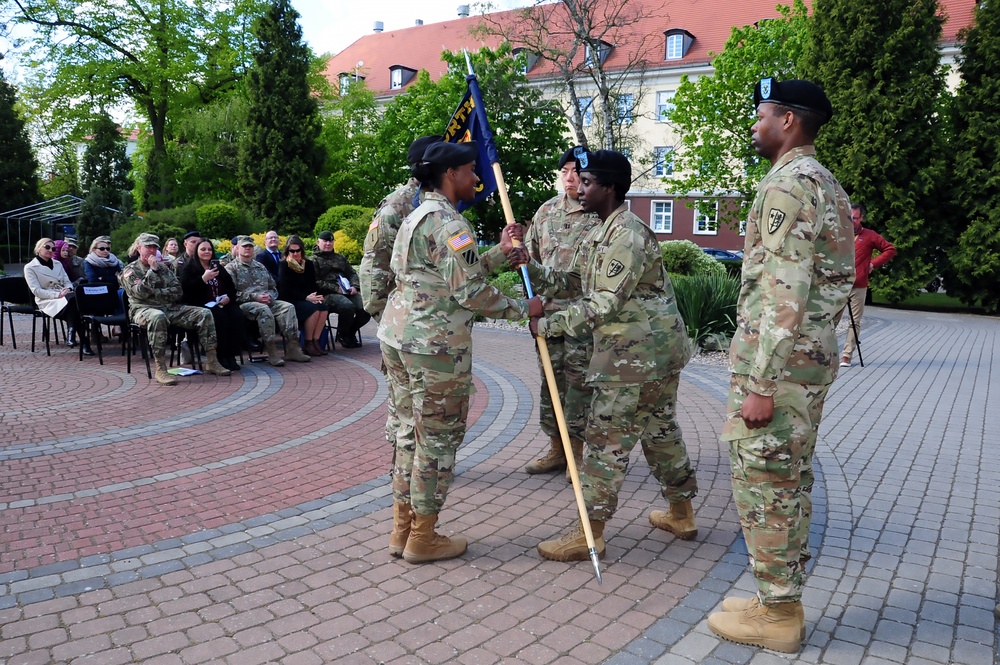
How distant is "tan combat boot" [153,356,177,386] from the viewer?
8.44 meters

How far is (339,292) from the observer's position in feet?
36.9

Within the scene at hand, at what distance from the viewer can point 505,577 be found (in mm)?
3746

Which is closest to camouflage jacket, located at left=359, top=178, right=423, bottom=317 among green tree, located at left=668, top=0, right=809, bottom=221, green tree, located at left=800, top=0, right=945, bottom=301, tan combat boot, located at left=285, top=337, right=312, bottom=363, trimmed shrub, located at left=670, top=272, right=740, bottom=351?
tan combat boot, located at left=285, top=337, right=312, bottom=363

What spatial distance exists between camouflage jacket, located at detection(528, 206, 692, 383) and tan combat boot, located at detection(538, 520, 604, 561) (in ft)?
2.77

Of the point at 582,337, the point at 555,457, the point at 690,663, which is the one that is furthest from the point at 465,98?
the point at 690,663

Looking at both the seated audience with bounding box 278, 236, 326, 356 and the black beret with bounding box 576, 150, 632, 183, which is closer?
Result: the black beret with bounding box 576, 150, 632, 183

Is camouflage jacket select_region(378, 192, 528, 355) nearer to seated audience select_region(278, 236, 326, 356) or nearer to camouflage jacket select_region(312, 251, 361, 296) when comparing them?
seated audience select_region(278, 236, 326, 356)

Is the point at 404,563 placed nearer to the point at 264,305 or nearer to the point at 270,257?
the point at 264,305

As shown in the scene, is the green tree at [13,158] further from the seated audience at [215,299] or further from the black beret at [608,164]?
the black beret at [608,164]

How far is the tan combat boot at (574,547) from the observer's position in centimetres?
390

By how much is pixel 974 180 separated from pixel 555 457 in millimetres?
18274

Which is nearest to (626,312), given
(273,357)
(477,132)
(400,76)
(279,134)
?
(477,132)

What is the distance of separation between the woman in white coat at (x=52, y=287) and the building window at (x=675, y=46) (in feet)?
120

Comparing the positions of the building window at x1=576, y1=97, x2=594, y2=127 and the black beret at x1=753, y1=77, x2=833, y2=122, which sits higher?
the building window at x1=576, y1=97, x2=594, y2=127
